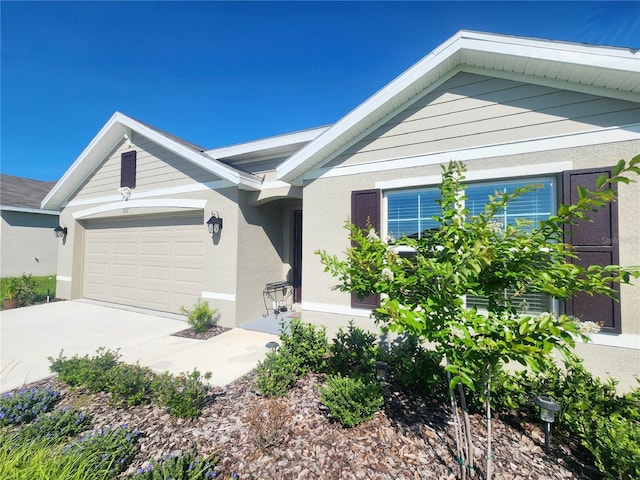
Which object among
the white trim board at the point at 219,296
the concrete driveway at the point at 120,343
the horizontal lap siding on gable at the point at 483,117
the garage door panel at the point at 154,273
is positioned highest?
the horizontal lap siding on gable at the point at 483,117

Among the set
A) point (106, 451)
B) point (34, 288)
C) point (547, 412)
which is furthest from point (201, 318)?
point (34, 288)

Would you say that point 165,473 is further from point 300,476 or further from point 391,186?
point 391,186

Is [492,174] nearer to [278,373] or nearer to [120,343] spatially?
[278,373]

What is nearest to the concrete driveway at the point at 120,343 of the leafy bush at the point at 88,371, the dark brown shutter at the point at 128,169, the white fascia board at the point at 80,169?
the leafy bush at the point at 88,371

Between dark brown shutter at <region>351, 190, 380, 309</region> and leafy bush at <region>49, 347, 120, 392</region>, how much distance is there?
146 inches

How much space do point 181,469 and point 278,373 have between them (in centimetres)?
146

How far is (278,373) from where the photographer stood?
341 centimetres

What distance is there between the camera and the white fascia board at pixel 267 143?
20.0ft

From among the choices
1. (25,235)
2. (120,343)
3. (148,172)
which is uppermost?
(148,172)

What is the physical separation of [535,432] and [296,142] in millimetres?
6060

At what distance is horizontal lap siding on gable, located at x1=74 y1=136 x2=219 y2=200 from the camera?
23.2 ft

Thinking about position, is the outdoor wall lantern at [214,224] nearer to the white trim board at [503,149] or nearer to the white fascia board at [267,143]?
the white fascia board at [267,143]

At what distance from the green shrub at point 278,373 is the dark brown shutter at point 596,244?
11.7 feet

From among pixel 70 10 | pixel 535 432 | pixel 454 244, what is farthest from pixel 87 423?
pixel 70 10
